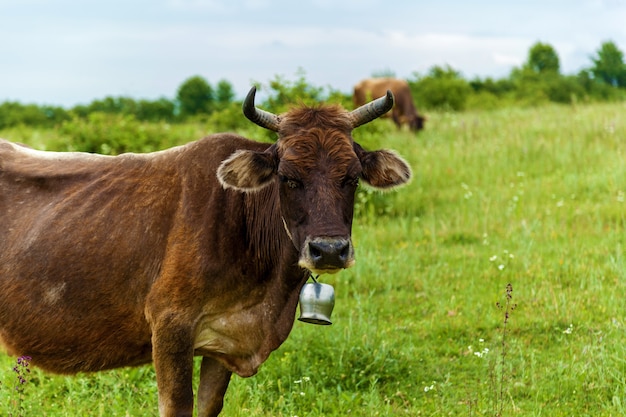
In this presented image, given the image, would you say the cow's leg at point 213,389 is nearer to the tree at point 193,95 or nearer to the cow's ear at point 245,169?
the cow's ear at point 245,169

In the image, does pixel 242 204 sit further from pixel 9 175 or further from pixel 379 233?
pixel 379 233

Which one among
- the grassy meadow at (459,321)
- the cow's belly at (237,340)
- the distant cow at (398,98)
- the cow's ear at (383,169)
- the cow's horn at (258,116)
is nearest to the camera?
the cow's horn at (258,116)

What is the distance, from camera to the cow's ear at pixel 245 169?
4.76m

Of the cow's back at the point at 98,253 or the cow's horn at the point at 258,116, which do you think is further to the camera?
the cow's back at the point at 98,253

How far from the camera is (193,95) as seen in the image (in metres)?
43.8

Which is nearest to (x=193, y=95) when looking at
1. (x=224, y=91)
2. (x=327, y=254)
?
(x=224, y=91)

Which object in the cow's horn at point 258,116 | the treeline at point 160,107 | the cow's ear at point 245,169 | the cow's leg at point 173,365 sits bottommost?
the treeline at point 160,107

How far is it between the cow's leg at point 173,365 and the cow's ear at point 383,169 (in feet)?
5.11

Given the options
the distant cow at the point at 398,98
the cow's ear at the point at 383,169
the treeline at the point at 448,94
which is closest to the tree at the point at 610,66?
the treeline at the point at 448,94

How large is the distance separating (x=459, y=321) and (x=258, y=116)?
11.9ft

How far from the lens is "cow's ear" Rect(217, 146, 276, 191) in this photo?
15.6 ft

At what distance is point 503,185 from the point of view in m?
12.9

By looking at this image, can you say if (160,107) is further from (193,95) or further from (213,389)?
(213,389)

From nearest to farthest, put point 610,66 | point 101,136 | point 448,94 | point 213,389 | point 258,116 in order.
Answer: point 258,116 → point 213,389 → point 101,136 → point 448,94 → point 610,66
